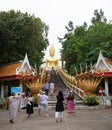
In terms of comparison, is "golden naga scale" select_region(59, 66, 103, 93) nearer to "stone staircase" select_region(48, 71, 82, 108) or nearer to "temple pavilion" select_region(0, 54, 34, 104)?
"stone staircase" select_region(48, 71, 82, 108)

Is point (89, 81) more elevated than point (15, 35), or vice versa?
point (15, 35)

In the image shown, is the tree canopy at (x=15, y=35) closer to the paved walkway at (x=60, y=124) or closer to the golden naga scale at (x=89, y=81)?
the golden naga scale at (x=89, y=81)

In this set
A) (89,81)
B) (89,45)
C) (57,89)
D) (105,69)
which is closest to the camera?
(89,81)

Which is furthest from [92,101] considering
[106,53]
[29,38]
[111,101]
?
[29,38]

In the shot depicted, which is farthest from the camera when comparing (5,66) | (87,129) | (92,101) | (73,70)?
(73,70)

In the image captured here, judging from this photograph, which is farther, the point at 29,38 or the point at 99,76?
the point at 29,38

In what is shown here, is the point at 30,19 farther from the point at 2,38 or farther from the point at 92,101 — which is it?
the point at 92,101

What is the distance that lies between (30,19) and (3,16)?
324 centimetres

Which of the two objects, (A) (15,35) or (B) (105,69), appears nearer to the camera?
(B) (105,69)

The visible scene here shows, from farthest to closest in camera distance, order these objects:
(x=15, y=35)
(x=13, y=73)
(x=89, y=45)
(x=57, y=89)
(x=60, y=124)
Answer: (x=89, y=45)
(x=57, y=89)
(x=15, y=35)
(x=13, y=73)
(x=60, y=124)

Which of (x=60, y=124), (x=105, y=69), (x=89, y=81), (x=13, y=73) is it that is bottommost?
(x=60, y=124)

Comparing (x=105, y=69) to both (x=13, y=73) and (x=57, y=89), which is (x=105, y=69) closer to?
(x=57, y=89)

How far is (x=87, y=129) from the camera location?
11984 mm

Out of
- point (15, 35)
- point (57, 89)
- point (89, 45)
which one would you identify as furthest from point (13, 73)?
point (89, 45)
